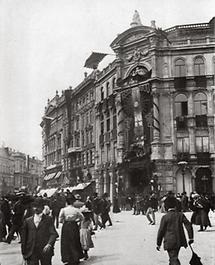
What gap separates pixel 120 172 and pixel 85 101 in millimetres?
14675

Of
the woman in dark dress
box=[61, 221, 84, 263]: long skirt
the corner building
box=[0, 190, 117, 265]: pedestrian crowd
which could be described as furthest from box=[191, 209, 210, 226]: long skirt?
the corner building

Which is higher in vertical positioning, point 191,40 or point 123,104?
point 191,40

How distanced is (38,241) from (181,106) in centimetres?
3200

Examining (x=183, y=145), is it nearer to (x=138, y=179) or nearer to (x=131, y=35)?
(x=138, y=179)

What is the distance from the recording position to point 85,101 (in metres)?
53.4

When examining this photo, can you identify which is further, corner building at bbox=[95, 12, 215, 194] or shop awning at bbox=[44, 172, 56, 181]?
shop awning at bbox=[44, 172, 56, 181]

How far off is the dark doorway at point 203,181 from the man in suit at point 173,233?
1125 inches

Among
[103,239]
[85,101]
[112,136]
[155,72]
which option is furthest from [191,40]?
[103,239]

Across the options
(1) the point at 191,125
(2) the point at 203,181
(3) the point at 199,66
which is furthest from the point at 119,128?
(2) the point at 203,181

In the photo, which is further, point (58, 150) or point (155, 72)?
point (58, 150)

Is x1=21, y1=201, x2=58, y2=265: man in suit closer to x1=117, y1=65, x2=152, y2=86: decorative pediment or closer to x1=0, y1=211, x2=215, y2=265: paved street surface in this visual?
x1=0, y1=211, x2=215, y2=265: paved street surface

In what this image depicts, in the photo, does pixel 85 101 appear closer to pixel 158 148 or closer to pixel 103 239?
pixel 158 148

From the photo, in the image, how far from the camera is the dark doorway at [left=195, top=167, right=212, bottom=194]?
35831 mm

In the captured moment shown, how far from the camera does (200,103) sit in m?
37.2
